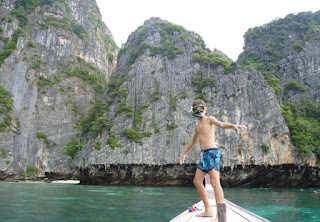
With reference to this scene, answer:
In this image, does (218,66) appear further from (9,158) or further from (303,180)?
(9,158)

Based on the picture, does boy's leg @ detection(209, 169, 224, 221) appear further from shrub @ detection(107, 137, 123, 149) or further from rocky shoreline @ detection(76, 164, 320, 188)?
shrub @ detection(107, 137, 123, 149)

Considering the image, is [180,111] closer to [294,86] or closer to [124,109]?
Result: [124,109]

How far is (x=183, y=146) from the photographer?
28.5m

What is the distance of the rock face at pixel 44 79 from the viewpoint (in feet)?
136

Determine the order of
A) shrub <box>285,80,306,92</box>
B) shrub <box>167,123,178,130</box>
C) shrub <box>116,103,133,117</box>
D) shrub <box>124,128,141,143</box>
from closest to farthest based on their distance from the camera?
shrub <box>124,128,141,143</box> < shrub <box>167,123,178,130</box> < shrub <box>116,103,133,117</box> < shrub <box>285,80,306,92</box>

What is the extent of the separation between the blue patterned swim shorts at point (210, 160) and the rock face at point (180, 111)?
23.3 meters

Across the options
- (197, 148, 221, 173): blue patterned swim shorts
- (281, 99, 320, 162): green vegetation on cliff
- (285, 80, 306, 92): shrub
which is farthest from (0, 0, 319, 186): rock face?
(197, 148, 221, 173): blue patterned swim shorts

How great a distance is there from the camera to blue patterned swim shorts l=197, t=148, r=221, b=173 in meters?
3.87

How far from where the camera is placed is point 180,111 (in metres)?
30.8

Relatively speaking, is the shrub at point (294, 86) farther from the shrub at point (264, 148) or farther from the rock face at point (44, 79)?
the rock face at point (44, 79)

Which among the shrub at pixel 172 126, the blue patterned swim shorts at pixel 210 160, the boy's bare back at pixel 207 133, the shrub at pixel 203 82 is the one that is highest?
the shrub at pixel 203 82

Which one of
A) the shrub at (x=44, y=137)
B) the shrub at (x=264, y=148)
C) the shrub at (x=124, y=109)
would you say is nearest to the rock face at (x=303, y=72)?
the shrub at (x=264, y=148)

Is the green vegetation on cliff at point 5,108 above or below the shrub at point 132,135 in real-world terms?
above

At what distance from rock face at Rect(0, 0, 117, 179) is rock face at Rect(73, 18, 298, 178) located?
14622mm
